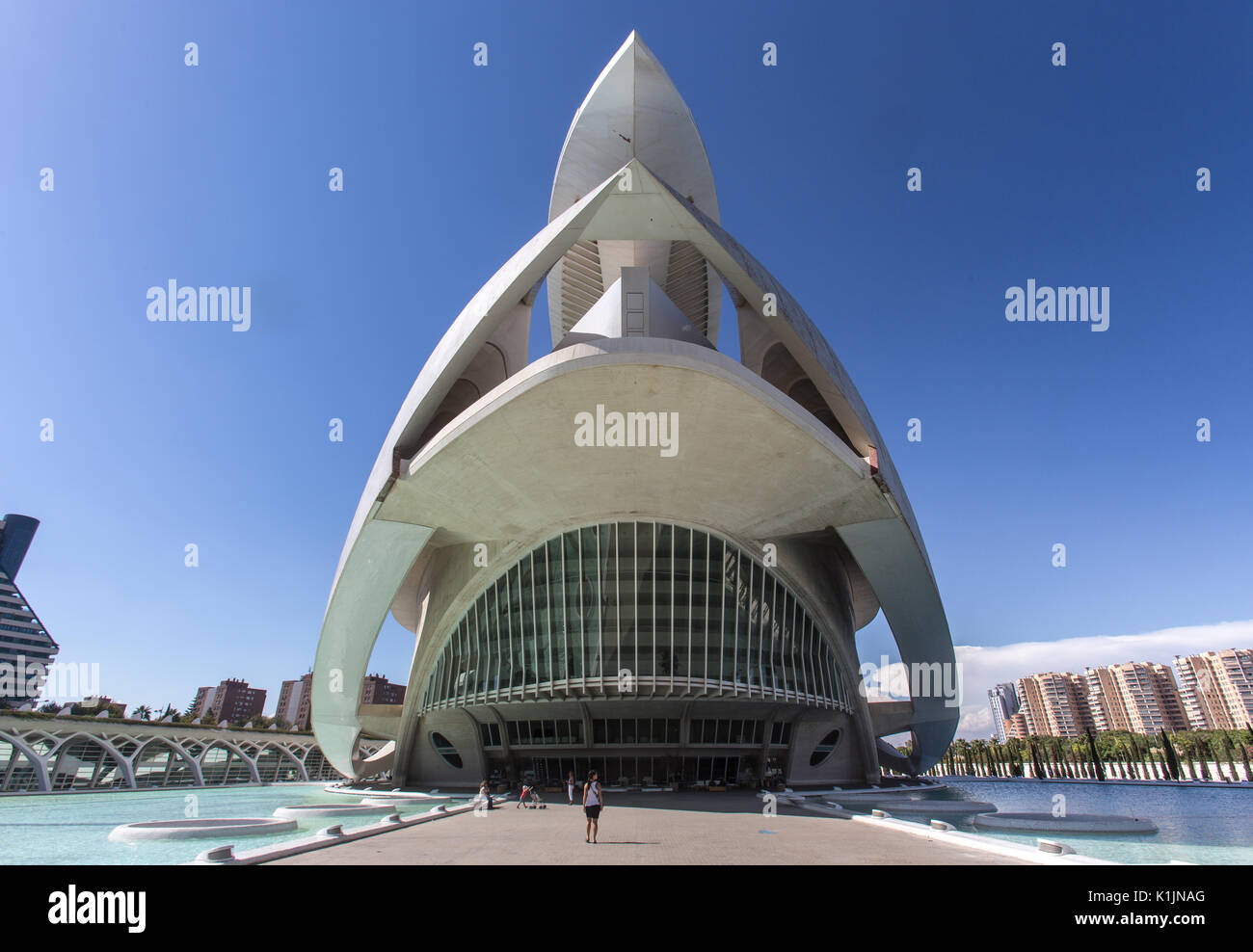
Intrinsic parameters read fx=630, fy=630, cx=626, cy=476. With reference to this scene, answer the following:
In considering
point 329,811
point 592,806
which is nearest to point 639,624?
point 329,811

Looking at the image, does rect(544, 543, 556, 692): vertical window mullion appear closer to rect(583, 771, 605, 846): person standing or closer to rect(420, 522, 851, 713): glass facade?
rect(420, 522, 851, 713): glass facade

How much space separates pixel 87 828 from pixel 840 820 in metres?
17.2

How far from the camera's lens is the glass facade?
23.6m

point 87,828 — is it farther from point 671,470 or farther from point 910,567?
point 910,567

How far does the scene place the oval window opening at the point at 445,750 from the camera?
2895 centimetres

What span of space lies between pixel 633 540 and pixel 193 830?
1577 centimetres

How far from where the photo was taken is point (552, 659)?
24.1 metres

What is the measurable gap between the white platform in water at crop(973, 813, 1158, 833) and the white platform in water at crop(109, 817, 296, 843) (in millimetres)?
14789

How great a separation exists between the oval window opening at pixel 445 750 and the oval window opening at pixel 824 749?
52.5 feet

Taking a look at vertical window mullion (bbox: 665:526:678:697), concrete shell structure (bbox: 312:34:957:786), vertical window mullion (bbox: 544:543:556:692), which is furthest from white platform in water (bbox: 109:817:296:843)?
vertical window mullion (bbox: 665:526:678:697)

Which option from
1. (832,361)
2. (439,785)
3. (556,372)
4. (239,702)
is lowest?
(239,702)

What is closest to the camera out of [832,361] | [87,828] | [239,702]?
[87,828]

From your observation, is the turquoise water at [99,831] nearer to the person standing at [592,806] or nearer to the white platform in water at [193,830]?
the white platform in water at [193,830]
